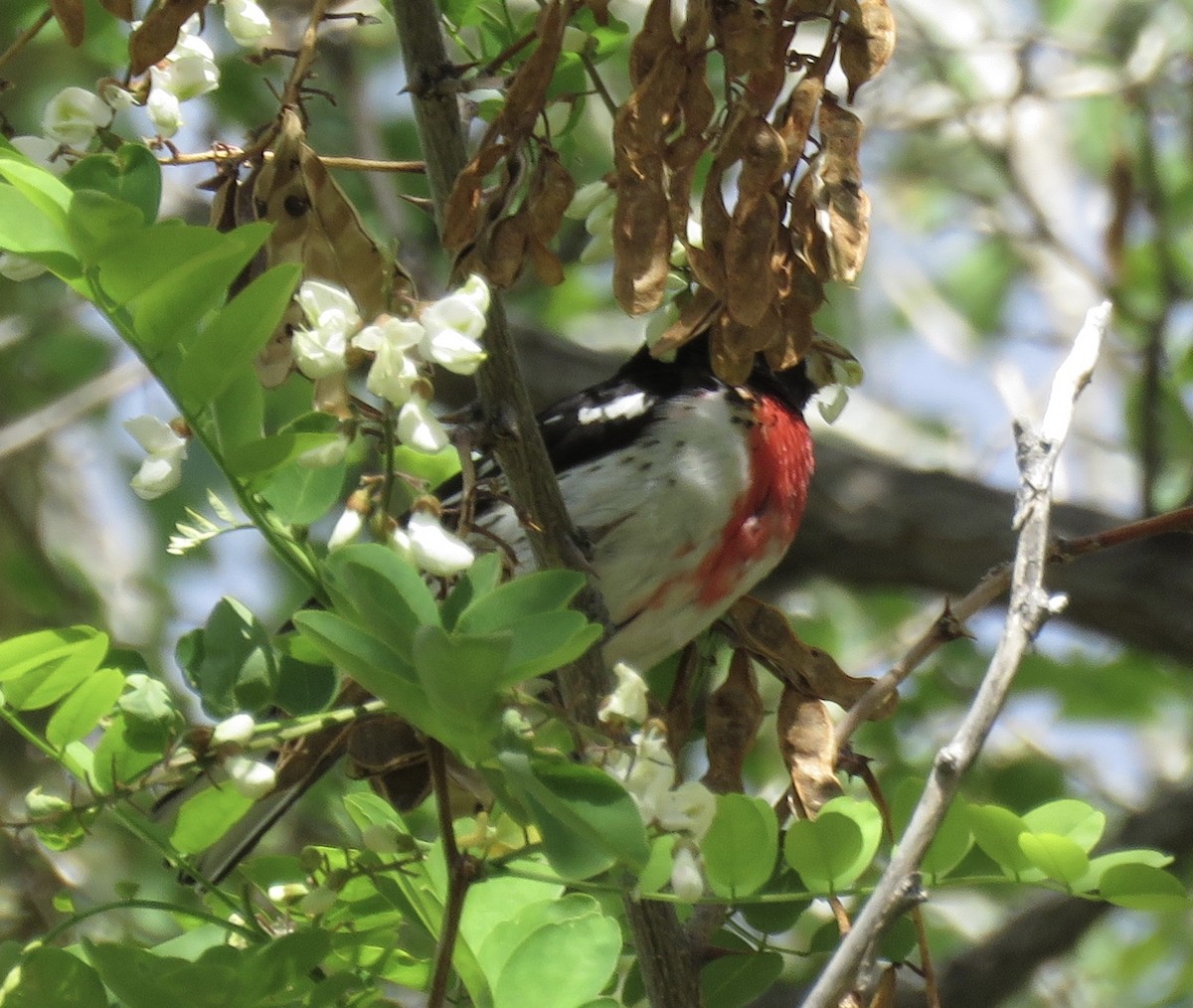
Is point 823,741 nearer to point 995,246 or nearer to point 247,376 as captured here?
point 247,376

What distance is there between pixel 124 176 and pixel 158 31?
0.53 feet

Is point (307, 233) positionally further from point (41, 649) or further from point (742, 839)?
point (742, 839)

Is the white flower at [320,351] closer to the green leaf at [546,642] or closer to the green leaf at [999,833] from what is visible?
the green leaf at [546,642]

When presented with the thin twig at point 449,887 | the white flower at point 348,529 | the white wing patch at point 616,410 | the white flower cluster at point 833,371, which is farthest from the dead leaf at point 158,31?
the white wing patch at point 616,410

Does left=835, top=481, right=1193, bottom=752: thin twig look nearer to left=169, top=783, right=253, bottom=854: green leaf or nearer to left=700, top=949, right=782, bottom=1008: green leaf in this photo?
left=700, top=949, right=782, bottom=1008: green leaf

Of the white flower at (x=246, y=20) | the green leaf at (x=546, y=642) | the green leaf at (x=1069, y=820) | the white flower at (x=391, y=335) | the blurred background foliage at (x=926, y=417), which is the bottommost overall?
the blurred background foliage at (x=926, y=417)

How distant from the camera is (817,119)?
1704mm

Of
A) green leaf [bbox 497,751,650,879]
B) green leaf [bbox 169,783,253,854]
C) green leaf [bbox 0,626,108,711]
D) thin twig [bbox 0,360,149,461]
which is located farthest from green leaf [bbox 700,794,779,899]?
thin twig [bbox 0,360,149,461]

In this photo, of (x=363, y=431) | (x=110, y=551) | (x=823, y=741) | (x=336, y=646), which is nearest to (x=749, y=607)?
(x=823, y=741)

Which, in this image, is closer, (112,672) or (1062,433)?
(112,672)

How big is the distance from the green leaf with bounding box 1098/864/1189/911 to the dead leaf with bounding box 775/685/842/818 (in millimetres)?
409

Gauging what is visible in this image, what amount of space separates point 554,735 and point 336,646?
1.27ft

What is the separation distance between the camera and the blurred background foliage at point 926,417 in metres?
3.87

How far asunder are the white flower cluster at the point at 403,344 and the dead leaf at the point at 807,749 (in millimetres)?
756
